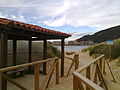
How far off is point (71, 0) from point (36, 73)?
5.50 m

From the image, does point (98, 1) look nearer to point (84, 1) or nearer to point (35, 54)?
point (84, 1)

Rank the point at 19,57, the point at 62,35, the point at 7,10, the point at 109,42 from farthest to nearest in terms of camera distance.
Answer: the point at 109,42 < the point at 7,10 < the point at 19,57 < the point at 62,35

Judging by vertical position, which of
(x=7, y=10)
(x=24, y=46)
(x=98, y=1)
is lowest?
(x=24, y=46)

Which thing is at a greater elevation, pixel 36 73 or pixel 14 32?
pixel 14 32

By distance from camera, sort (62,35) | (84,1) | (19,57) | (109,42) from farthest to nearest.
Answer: (109,42)
(84,1)
(19,57)
(62,35)

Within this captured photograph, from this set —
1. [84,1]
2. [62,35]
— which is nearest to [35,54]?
[62,35]

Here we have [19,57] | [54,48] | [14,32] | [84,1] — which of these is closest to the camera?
[14,32]

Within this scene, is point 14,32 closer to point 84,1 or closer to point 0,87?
point 0,87

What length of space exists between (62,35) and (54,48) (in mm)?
6680

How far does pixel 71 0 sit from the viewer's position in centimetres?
666

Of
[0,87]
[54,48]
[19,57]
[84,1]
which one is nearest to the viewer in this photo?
[0,87]

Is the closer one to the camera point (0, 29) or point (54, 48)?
point (0, 29)

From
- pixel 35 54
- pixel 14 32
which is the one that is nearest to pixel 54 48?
pixel 35 54

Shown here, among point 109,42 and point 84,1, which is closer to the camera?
point 84,1
